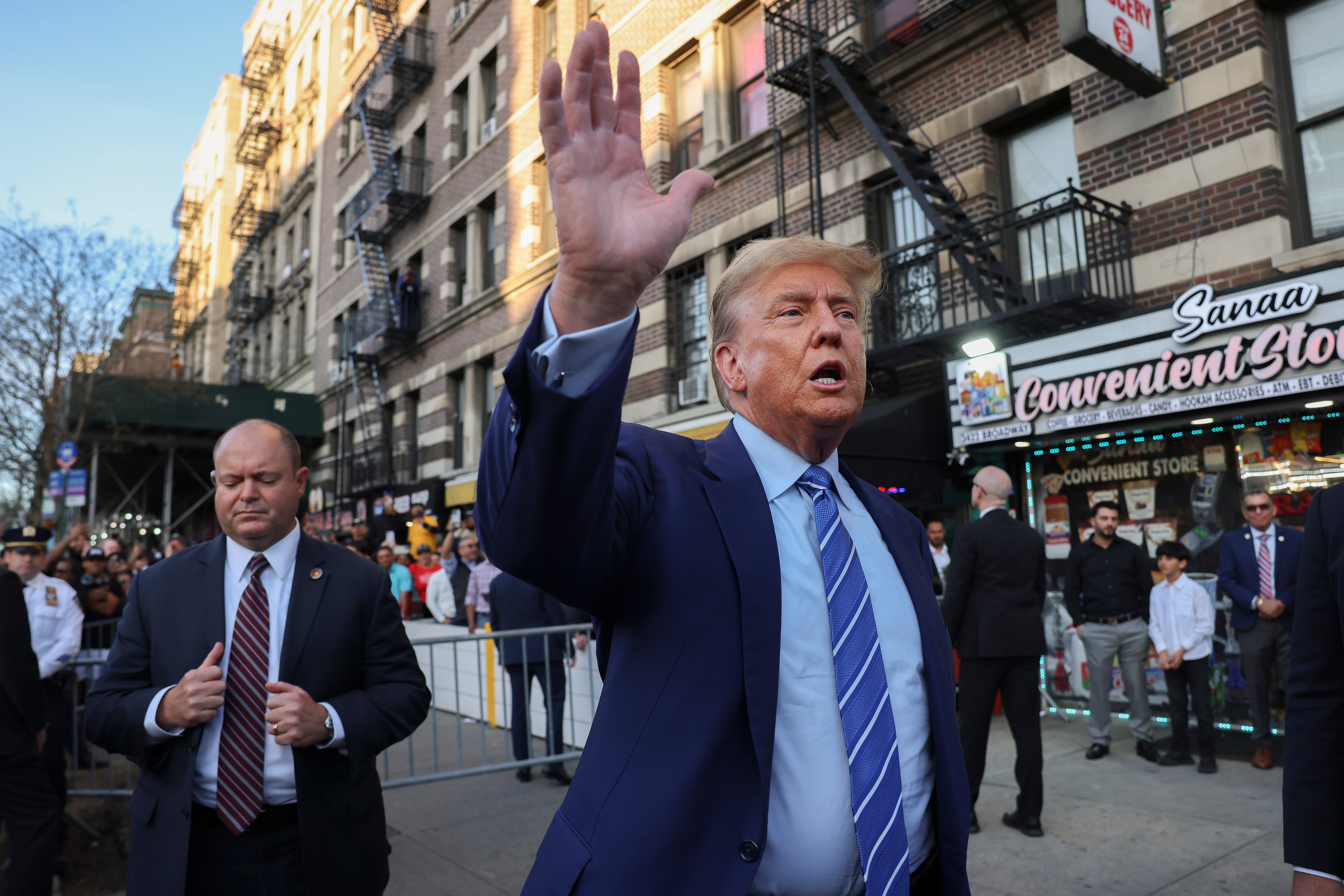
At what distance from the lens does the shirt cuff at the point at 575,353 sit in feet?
4.19

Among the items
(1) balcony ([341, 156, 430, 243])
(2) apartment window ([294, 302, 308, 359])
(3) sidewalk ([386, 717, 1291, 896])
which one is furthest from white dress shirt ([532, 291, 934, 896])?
(2) apartment window ([294, 302, 308, 359])

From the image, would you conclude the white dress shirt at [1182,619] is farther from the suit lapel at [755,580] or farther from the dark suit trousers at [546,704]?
the suit lapel at [755,580]

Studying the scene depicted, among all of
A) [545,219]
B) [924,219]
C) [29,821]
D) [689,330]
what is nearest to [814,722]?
[29,821]

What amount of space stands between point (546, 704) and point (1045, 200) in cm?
710

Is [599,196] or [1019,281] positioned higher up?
[1019,281]

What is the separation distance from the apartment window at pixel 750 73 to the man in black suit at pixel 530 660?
8576 millimetres

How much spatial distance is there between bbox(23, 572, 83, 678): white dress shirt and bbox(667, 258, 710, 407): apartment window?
360 inches

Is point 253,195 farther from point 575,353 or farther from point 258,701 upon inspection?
point 575,353

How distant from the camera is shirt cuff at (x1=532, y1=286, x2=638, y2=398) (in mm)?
1278

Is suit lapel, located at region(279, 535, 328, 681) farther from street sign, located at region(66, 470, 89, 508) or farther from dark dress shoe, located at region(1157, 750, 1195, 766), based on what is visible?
street sign, located at region(66, 470, 89, 508)

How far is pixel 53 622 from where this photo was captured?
6227 mm

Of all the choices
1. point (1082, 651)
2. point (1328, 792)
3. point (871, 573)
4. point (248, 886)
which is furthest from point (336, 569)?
point (1082, 651)

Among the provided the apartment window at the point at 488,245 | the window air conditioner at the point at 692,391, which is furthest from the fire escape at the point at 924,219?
the apartment window at the point at 488,245

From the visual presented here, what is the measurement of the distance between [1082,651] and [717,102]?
972cm
